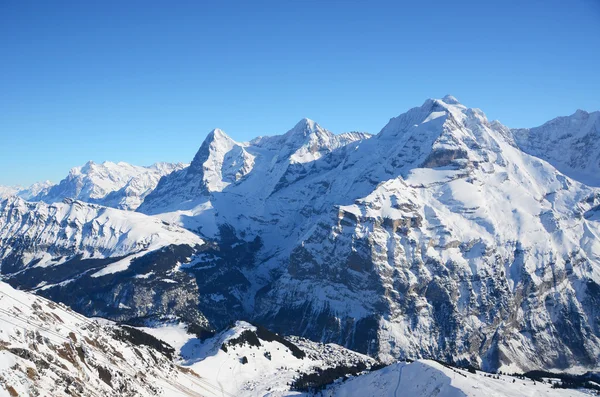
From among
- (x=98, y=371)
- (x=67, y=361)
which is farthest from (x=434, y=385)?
(x=67, y=361)

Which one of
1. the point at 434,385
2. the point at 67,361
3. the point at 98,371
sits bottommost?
the point at 98,371

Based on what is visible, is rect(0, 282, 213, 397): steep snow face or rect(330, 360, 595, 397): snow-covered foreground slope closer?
rect(0, 282, 213, 397): steep snow face

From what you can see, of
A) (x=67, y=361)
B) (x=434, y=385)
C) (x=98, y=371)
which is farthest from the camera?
(x=434, y=385)

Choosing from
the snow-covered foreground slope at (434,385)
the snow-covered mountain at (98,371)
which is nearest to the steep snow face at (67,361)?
the snow-covered mountain at (98,371)

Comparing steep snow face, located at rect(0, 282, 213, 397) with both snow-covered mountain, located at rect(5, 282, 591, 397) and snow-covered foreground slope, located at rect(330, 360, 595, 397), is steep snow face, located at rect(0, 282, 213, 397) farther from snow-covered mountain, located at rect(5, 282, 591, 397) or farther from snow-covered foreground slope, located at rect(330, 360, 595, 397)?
snow-covered foreground slope, located at rect(330, 360, 595, 397)

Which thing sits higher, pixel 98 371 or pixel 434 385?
pixel 434 385

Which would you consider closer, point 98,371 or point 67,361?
point 67,361

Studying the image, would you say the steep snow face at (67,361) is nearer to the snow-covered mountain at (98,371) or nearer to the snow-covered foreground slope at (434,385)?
the snow-covered mountain at (98,371)

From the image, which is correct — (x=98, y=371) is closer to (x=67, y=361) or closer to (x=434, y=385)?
(x=67, y=361)

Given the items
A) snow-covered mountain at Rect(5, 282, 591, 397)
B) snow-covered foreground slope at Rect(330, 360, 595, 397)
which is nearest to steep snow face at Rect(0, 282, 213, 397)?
snow-covered mountain at Rect(5, 282, 591, 397)

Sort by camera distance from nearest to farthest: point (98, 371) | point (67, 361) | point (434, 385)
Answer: point (67, 361)
point (98, 371)
point (434, 385)
